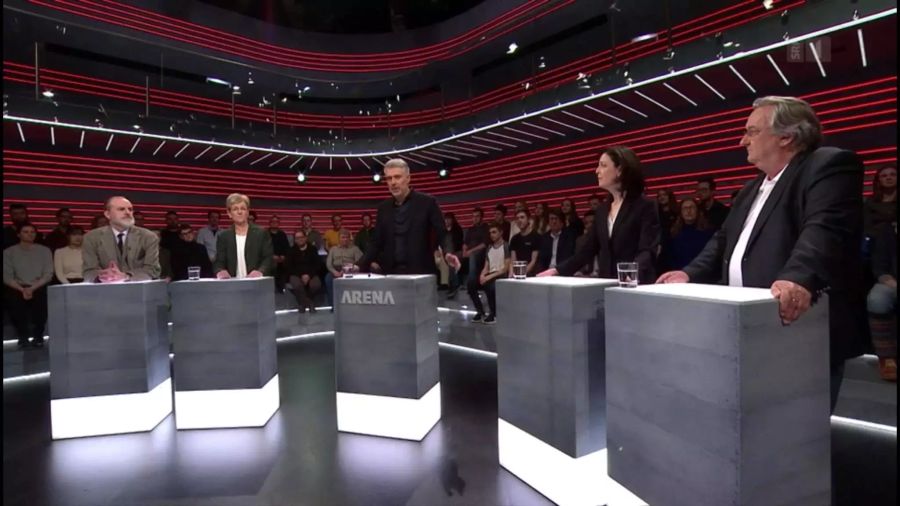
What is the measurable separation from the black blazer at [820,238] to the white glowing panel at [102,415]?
344cm

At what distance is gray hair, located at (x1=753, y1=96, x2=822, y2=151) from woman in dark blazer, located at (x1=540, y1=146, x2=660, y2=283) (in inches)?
39.3

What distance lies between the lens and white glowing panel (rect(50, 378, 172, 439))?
3232 millimetres

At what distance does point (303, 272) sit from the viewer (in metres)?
7.38

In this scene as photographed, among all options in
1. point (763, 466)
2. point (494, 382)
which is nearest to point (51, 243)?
point (494, 382)

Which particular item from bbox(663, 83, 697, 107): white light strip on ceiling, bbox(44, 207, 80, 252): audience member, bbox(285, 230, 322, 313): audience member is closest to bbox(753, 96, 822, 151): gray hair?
bbox(663, 83, 697, 107): white light strip on ceiling

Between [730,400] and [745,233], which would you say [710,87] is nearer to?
[745,233]

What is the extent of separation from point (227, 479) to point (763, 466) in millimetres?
2296

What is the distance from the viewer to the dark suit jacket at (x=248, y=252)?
423cm

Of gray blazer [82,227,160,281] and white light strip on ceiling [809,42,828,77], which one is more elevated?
white light strip on ceiling [809,42,828,77]

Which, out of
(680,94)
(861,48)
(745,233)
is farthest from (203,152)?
(745,233)

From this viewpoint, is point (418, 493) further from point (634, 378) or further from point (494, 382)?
point (494, 382)

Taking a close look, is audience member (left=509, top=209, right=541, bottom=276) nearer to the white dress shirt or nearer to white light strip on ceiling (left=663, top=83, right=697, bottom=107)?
white light strip on ceiling (left=663, top=83, right=697, bottom=107)

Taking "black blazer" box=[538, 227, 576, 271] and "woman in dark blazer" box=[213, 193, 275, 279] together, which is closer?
"woman in dark blazer" box=[213, 193, 275, 279]

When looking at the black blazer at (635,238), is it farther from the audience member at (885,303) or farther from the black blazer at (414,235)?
the audience member at (885,303)
